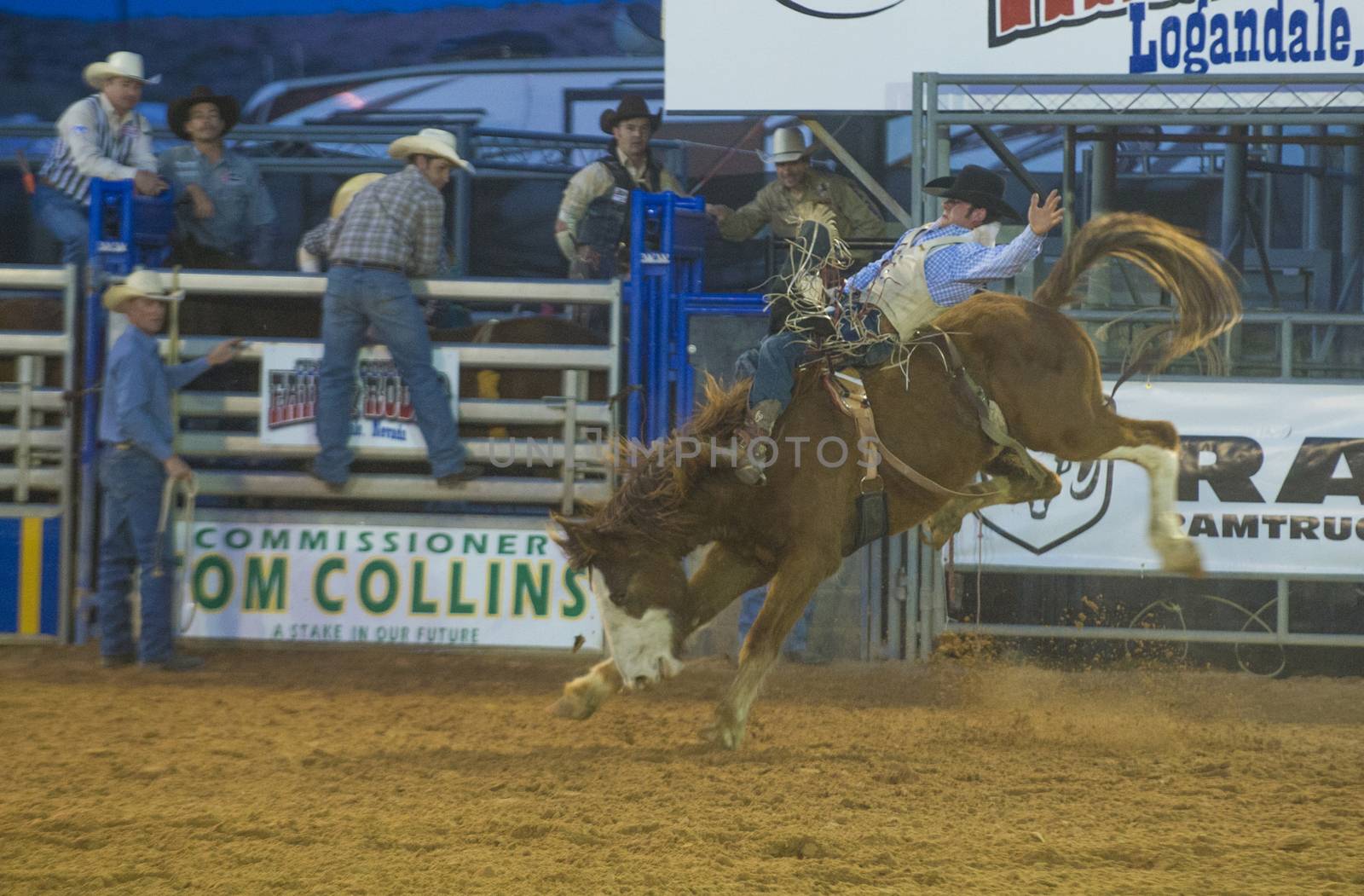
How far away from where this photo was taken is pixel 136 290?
22.0ft

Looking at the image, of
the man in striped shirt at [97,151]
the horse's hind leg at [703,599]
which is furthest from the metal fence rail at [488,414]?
the horse's hind leg at [703,599]

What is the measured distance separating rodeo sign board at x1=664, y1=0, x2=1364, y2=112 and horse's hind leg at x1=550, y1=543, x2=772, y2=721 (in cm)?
260

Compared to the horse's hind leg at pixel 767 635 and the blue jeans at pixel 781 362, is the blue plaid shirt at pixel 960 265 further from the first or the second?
the horse's hind leg at pixel 767 635

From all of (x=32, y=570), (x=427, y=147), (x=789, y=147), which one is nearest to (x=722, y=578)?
(x=427, y=147)

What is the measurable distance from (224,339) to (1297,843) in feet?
18.2

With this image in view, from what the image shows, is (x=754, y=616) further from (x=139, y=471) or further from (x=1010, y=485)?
(x=139, y=471)

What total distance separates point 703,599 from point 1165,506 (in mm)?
2024

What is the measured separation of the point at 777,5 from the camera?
7.01m

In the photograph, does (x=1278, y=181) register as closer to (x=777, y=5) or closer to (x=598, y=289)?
(x=777, y=5)

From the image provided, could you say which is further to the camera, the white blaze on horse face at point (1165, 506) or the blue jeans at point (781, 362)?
the white blaze on horse face at point (1165, 506)

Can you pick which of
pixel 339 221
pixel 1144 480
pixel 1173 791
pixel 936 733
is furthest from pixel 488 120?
pixel 1173 791

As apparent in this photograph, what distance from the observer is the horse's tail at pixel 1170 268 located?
5906mm

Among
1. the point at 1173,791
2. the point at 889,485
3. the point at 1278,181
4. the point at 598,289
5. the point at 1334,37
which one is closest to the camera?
the point at 1173,791

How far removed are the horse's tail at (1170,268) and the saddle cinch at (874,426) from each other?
579 millimetres
